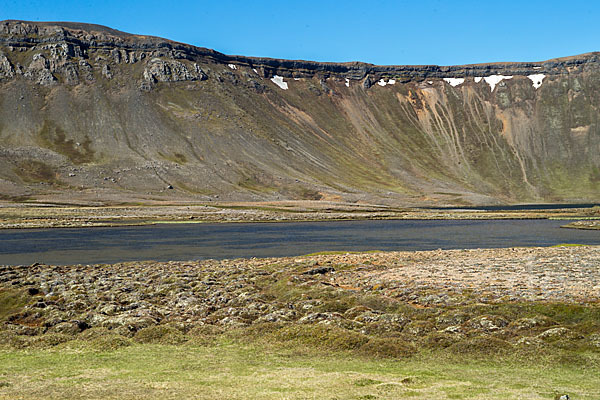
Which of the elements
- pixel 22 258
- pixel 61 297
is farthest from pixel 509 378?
pixel 22 258

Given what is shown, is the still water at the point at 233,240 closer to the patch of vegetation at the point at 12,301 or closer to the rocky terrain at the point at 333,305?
the rocky terrain at the point at 333,305

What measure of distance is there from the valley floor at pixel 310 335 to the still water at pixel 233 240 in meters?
26.6

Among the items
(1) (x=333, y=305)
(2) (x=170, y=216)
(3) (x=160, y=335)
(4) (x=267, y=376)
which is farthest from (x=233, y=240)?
(4) (x=267, y=376)

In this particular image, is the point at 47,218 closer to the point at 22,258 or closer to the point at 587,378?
the point at 22,258

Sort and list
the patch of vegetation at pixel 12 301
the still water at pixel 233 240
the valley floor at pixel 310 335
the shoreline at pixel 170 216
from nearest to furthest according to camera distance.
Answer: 1. the valley floor at pixel 310 335
2. the patch of vegetation at pixel 12 301
3. the still water at pixel 233 240
4. the shoreline at pixel 170 216

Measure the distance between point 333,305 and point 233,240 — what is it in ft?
187

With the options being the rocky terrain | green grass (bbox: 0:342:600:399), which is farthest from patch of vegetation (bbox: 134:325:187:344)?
green grass (bbox: 0:342:600:399)

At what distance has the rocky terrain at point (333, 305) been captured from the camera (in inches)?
879

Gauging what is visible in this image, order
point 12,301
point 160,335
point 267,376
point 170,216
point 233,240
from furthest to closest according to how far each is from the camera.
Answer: point 170,216
point 233,240
point 12,301
point 160,335
point 267,376

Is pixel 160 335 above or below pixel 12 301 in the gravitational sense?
above

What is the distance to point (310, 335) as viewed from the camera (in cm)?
2269

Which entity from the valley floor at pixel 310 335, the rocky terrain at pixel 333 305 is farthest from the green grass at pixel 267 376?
the rocky terrain at pixel 333 305

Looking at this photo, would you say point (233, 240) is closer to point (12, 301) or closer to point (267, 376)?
point (12, 301)

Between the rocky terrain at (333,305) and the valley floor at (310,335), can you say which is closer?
the valley floor at (310,335)
